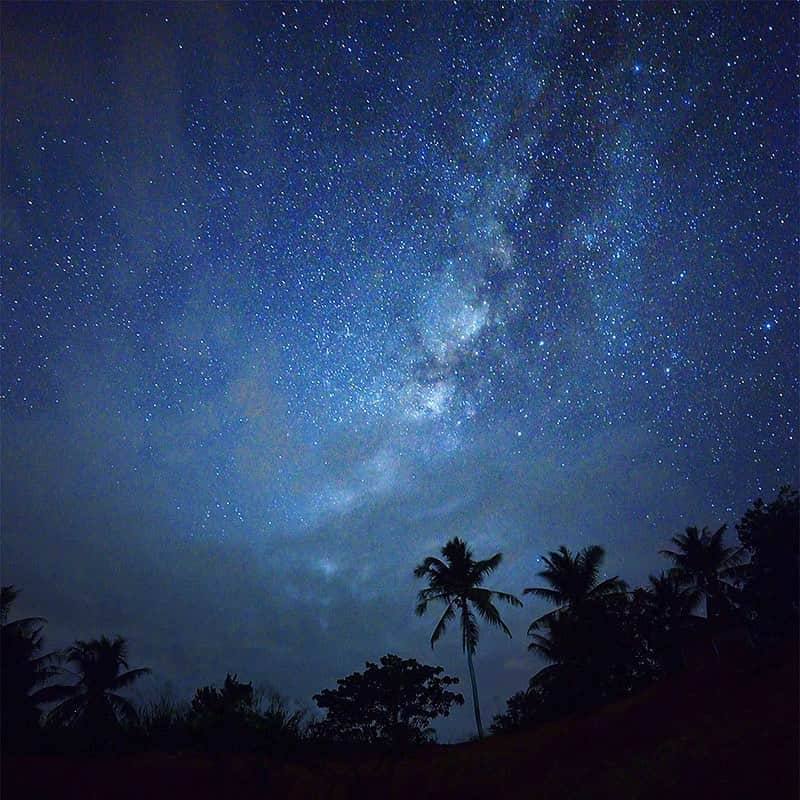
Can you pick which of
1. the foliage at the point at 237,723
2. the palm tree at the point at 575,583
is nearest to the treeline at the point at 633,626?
the palm tree at the point at 575,583

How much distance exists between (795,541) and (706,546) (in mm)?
15919

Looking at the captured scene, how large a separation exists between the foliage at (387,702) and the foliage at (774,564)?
1302cm

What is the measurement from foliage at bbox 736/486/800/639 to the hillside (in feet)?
4.24

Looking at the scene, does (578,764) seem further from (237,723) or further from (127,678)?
(127,678)

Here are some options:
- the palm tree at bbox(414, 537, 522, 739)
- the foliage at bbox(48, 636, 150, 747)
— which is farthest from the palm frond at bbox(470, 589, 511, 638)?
the foliage at bbox(48, 636, 150, 747)

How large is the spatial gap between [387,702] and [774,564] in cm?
1632

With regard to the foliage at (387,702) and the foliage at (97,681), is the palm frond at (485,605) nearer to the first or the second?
the foliage at (387,702)

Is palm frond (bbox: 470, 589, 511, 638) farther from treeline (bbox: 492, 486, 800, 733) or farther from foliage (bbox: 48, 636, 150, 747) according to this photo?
foliage (bbox: 48, 636, 150, 747)

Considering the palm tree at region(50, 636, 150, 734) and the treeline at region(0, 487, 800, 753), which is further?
the palm tree at region(50, 636, 150, 734)

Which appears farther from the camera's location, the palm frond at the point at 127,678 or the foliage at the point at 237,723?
the palm frond at the point at 127,678

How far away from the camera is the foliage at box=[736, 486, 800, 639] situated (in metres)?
17.9

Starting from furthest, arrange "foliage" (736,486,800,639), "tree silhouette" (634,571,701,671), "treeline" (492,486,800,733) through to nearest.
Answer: "tree silhouette" (634,571,701,671), "treeline" (492,486,800,733), "foliage" (736,486,800,639)

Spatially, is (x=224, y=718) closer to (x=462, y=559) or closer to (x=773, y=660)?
(x=462, y=559)

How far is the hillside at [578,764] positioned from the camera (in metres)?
13.4
